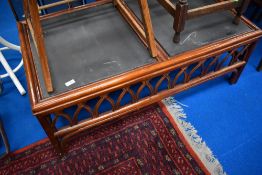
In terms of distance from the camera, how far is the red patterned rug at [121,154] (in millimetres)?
1133

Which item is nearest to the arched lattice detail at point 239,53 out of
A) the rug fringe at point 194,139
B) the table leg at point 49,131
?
the rug fringe at point 194,139

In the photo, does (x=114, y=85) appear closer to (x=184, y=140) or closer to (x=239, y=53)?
(x=184, y=140)

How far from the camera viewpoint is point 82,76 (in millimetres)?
1023

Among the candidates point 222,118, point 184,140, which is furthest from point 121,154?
point 222,118

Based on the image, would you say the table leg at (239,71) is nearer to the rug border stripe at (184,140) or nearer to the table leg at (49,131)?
the rug border stripe at (184,140)

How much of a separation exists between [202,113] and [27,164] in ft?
3.25

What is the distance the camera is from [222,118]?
52.7 inches

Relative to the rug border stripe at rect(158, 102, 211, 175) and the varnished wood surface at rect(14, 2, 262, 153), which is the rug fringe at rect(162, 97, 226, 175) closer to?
the rug border stripe at rect(158, 102, 211, 175)

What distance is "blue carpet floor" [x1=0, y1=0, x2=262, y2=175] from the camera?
3.95 ft

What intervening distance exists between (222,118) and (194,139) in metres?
0.24

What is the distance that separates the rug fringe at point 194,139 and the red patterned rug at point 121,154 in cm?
1

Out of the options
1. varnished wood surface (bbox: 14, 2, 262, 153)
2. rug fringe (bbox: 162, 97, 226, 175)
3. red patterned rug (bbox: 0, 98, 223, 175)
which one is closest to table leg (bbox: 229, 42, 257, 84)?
varnished wood surface (bbox: 14, 2, 262, 153)

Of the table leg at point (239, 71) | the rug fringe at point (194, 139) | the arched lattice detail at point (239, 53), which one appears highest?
the arched lattice detail at point (239, 53)

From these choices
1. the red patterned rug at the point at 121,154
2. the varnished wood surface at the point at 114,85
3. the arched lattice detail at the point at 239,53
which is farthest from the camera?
the arched lattice detail at the point at 239,53
